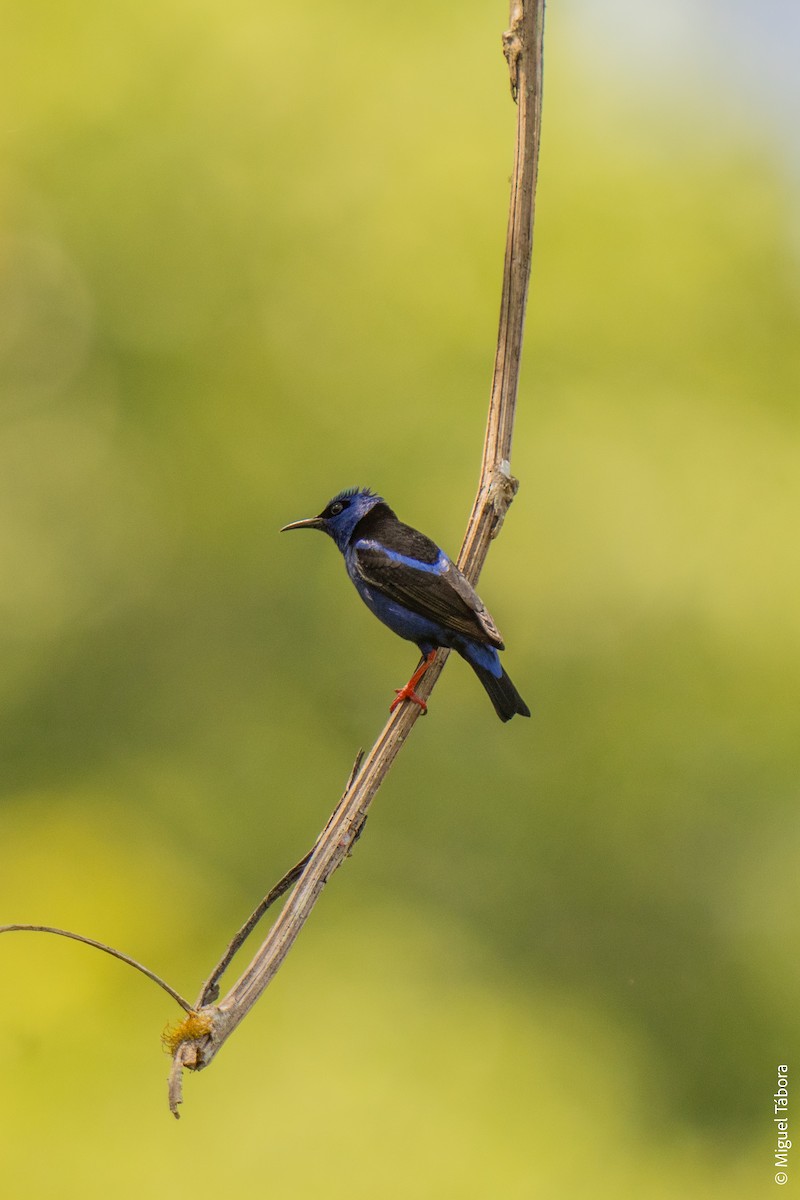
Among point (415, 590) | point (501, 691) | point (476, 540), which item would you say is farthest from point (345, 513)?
point (476, 540)

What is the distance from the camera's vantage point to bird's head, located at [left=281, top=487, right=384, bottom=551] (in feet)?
14.4

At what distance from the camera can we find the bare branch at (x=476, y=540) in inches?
86.8

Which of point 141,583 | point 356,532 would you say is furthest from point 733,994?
point 356,532

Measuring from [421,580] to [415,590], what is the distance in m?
0.04

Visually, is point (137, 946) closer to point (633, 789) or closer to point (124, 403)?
point (633, 789)

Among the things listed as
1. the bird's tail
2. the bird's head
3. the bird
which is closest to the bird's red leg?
the bird

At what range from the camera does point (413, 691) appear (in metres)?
3.37

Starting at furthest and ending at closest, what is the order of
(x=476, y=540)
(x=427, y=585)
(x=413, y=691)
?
(x=427, y=585) < (x=413, y=691) < (x=476, y=540)

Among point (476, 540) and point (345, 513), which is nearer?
point (476, 540)

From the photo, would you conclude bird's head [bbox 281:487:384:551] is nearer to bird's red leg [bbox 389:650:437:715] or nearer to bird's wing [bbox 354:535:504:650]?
bird's wing [bbox 354:535:504:650]

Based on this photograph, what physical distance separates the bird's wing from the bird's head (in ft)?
0.90

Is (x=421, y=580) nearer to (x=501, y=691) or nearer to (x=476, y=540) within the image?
(x=501, y=691)

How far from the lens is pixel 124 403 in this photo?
1211 centimetres

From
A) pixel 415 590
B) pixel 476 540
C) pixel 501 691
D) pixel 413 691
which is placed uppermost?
pixel 476 540
